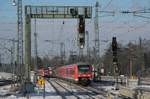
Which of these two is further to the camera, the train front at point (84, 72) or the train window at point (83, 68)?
the train front at point (84, 72)

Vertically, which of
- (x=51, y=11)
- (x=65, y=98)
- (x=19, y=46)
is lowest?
(x=65, y=98)

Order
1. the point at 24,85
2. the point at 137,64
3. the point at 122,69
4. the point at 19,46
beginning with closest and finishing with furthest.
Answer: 1. the point at 24,85
2. the point at 19,46
3. the point at 137,64
4. the point at 122,69

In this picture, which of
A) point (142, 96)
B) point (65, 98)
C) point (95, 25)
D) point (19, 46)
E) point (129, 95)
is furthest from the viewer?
point (95, 25)

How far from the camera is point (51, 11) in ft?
219

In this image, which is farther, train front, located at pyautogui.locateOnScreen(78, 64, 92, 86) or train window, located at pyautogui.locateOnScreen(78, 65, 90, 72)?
train front, located at pyautogui.locateOnScreen(78, 64, 92, 86)

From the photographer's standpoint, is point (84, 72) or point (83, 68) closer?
point (83, 68)

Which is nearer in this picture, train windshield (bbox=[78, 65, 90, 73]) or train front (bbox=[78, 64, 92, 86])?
train windshield (bbox=[78, 65, 90, 73])

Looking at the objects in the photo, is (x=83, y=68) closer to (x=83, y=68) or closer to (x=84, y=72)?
(x=83, y=68)

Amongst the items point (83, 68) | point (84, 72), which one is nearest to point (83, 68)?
point (83, 68)

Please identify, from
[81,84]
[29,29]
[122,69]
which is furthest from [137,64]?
[29,29]

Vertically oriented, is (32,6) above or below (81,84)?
above

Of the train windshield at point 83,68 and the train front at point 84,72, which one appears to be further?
the train front at point 84,72

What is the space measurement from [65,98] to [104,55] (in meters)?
95.3

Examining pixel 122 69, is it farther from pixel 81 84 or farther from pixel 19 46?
pixel 19 46
